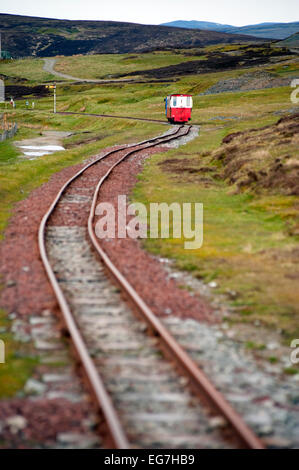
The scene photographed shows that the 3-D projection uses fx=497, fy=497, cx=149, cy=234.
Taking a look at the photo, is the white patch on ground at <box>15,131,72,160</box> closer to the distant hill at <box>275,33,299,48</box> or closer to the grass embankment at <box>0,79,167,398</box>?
the grass embankment at <box>0,79,167,398</box>

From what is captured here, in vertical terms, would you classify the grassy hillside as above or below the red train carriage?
below

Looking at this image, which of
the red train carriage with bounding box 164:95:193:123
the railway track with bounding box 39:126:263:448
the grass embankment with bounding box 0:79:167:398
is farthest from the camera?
the red train carriage with bounding box 164:95:193:123

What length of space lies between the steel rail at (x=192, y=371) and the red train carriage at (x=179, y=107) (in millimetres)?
38204

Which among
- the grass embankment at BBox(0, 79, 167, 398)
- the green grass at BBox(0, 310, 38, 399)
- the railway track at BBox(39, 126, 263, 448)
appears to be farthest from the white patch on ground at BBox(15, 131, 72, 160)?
the green grass at BBox(0, 310, 38, 399)

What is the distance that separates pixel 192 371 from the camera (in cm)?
658

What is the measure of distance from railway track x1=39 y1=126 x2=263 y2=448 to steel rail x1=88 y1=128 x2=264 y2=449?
1 centimetres

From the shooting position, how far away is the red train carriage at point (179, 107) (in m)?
46.5

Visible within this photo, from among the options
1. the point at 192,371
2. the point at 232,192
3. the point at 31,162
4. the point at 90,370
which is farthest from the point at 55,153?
the point at 192,371

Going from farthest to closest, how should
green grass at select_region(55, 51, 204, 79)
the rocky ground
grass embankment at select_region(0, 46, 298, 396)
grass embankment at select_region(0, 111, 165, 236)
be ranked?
green grass at select_region(55, 51, 204, 79)
the rocky ground
grass embankment at select_region(0, 111, 165, 236)
grass embankment at select_region(0, 46, 298, 396)

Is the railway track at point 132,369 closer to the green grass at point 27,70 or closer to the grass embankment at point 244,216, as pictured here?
the grass embankment at point 244,216

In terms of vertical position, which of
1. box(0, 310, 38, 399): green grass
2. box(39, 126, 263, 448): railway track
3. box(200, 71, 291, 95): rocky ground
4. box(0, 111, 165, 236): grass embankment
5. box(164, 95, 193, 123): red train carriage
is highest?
box(200, 71, 291, 95): rocky ground

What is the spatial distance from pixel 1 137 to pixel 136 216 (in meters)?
28.2

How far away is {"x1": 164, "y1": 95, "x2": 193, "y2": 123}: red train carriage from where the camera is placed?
46.5 meters

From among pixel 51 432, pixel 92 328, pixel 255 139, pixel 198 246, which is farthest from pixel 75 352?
pixel 255 139
